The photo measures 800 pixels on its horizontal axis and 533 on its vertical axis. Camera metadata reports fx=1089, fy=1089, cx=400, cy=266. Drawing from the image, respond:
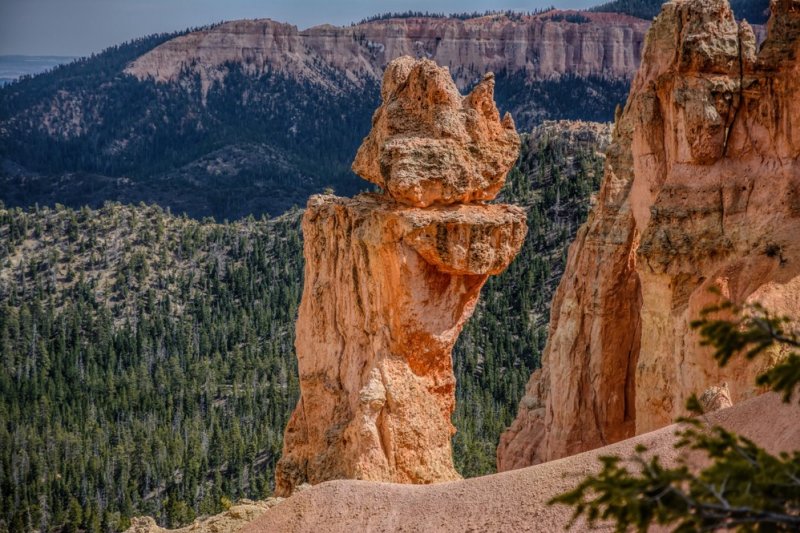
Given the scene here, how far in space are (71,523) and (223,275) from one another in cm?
5838

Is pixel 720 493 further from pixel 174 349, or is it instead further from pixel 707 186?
pixel 174 349

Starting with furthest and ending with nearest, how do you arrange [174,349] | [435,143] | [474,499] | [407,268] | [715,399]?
[174,349] < [435,143] < [407,268] < [715,399] < [474,499]

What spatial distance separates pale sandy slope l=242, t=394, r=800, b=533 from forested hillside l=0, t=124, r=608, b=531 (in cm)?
3922

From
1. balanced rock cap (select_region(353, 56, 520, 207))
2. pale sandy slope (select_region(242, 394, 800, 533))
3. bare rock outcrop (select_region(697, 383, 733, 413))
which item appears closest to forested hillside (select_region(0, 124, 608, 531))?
balanced rock cap (select_region(353, 56, 520, 207))

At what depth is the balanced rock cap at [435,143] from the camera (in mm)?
26225

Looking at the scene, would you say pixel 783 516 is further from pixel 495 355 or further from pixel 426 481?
pixel 495 355

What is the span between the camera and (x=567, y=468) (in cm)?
2088

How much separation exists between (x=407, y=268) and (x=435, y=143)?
10.4ft

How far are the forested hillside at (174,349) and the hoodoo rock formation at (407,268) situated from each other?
3428 centimetres

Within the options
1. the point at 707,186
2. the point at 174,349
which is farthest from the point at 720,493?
the point at 174,349

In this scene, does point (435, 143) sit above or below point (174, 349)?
above

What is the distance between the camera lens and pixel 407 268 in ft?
85.6

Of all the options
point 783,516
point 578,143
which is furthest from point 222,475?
point 783,516

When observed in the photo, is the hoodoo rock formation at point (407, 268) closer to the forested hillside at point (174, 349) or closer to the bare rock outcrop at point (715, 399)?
the bare rock outcrop at point (715, 399)
